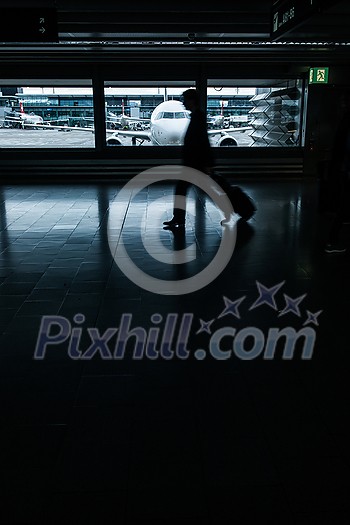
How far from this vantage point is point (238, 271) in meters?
5.22

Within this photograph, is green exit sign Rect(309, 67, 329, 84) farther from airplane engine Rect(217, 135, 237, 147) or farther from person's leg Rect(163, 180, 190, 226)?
person's leg Rect(163, 180, 190, 226)

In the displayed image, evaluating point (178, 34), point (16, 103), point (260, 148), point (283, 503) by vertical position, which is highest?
point (178, 34)

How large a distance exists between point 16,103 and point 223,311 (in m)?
10.8

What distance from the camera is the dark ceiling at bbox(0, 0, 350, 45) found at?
7.23m

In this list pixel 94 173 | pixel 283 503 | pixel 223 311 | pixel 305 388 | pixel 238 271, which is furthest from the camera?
pixel 94 173

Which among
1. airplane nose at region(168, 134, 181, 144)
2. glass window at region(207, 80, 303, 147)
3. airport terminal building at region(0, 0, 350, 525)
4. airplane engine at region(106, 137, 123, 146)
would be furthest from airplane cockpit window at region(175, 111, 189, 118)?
airplane engine at region(106, 137, 123, 146)

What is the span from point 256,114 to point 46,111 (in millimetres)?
5789

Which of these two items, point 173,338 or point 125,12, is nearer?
point 173,338

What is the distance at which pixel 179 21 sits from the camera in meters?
7.79

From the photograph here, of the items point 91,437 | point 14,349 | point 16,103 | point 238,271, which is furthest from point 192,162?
point 16,103

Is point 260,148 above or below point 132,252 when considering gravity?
above

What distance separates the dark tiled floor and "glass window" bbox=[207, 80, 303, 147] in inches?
317

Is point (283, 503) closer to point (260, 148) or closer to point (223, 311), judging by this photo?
point (223, 311)

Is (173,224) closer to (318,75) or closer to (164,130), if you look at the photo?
(164,130)
